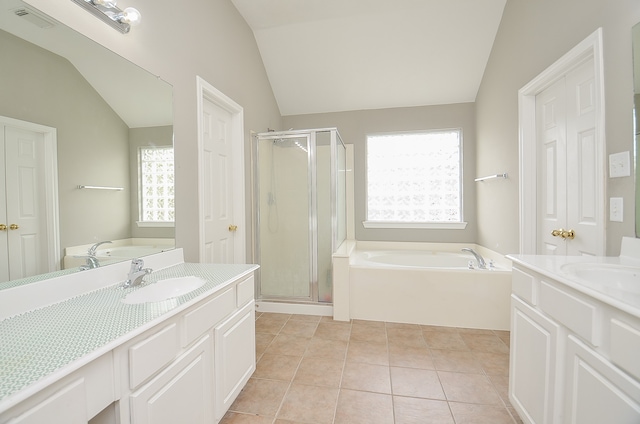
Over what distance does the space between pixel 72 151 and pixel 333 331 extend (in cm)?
218

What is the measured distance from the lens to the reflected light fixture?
120 cm

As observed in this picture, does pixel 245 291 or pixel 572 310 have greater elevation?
pixel 572 310

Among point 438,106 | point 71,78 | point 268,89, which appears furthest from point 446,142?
point 71,78

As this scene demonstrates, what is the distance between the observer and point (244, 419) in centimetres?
142

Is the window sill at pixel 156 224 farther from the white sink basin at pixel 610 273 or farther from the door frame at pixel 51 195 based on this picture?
the white sink basin at pixel 610 273

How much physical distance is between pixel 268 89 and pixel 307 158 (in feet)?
3.81

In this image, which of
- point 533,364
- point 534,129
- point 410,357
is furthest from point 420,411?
point 534,129

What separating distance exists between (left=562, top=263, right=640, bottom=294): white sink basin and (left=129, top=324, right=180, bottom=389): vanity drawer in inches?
61.4

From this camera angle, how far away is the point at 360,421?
140 centimetres

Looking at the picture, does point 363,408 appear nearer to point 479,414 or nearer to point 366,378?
point 366,378

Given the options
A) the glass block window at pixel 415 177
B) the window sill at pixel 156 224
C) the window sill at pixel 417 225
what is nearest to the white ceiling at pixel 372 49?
the glass block window at pixel 415 177

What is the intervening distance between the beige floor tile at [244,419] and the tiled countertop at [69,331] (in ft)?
2.51

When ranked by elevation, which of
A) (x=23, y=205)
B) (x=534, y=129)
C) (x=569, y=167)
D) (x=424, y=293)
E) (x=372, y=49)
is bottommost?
(x=424, y=293)

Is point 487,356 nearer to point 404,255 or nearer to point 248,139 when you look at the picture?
point 404,255
